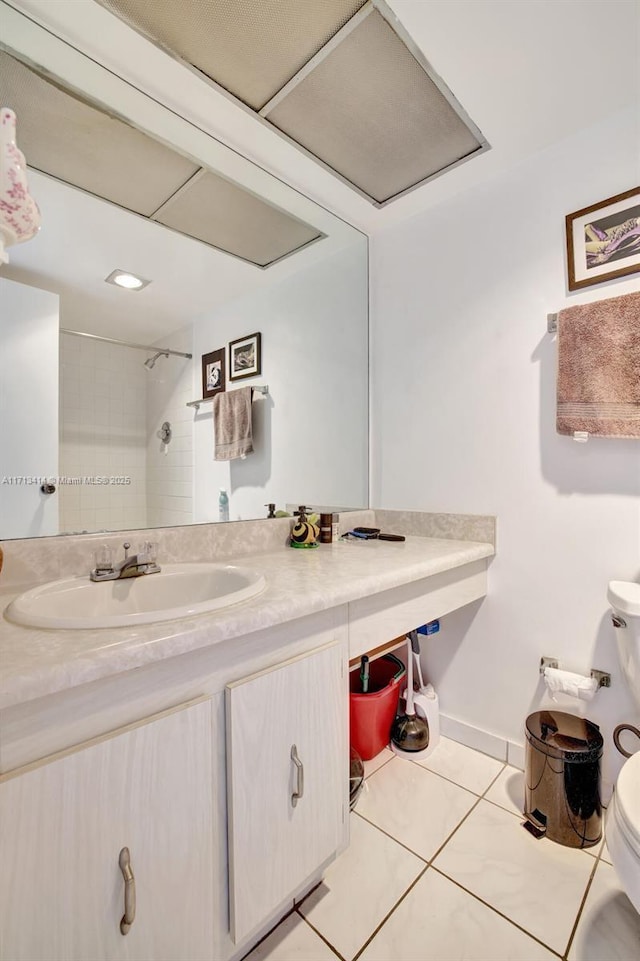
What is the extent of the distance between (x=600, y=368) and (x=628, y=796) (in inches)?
42.6

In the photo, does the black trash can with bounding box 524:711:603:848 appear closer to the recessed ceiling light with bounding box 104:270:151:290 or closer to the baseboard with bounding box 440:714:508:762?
the baseboard with bounding box 440:714:508:762

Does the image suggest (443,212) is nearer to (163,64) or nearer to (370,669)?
(163,64)

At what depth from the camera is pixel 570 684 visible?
4.28 feet

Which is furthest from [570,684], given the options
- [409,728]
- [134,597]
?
[134,597]

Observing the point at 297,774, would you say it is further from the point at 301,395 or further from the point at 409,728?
the point at 301,395

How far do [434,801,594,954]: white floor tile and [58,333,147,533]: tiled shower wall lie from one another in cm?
130

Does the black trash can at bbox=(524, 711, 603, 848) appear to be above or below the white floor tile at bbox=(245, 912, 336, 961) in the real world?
above

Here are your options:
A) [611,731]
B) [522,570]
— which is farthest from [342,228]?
[611,731]

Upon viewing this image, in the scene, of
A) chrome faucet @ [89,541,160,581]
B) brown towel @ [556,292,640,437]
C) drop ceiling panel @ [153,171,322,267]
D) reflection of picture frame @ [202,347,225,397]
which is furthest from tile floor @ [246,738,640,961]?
drop ceiling panel @ [153,171,322,267]

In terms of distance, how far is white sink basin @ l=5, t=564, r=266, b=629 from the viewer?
718mm

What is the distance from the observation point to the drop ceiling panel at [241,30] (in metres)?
1.00

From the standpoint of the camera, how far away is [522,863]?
44.5 inches

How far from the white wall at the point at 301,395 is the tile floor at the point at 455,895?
41.7 inches

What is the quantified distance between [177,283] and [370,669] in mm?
1645
